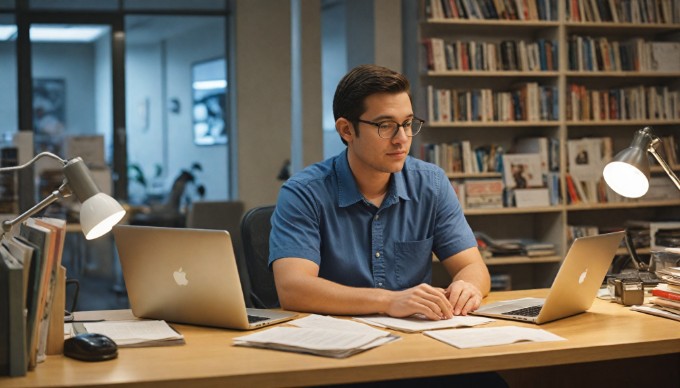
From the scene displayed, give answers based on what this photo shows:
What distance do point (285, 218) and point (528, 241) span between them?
11.4 ft

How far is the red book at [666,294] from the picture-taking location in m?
2.35

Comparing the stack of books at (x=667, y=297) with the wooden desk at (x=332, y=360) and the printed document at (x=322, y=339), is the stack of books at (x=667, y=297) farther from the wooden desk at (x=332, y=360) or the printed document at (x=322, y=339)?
the printed document at (x=322, y=339)

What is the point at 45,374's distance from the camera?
1.78 meters

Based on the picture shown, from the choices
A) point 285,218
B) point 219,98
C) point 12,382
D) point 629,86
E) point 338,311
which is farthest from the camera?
point 219,98

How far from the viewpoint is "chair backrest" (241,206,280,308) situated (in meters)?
2.87

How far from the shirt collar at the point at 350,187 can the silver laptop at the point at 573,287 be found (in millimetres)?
443

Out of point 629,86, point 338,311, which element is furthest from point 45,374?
point 629,86

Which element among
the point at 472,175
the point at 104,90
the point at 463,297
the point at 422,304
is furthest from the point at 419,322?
the point at 104,90

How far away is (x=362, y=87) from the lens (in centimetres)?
257

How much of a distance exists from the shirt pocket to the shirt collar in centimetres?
14

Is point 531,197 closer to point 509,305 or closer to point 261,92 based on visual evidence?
point 261,92

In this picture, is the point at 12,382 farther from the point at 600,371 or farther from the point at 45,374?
the point at 600,371

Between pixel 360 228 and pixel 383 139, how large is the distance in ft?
0.92

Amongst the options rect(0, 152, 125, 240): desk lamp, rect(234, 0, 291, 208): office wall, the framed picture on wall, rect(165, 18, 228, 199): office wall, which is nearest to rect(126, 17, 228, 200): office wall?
rect(165, 18, 228, 199): office wall
